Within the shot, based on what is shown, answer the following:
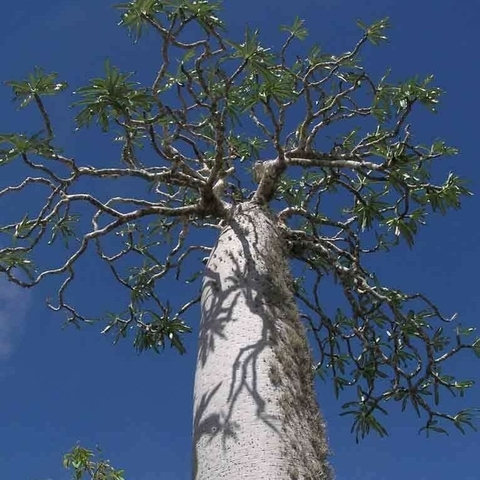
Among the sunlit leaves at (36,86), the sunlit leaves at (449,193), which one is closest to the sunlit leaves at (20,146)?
the sunlit leaves at (36,86)

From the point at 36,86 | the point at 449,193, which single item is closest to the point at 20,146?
the point at 36,86

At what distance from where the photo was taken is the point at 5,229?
4.33m

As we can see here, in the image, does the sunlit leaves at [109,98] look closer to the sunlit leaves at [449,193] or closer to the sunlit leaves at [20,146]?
the sunlit leaves at [20,146]

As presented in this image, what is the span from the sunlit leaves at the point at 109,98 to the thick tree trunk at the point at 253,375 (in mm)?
787

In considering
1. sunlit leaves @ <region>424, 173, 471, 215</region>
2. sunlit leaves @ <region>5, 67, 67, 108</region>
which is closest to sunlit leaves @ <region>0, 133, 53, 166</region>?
sunlit leaves @ <region>5, 67, 67, 108</region>

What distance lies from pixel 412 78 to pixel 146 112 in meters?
1.56

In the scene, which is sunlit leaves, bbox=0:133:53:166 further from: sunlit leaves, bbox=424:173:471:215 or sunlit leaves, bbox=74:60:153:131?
sunlit leaves, bbox=424:173:471:215

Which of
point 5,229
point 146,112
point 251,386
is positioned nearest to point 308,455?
point 251,386

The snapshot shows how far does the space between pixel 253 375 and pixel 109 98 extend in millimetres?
1464

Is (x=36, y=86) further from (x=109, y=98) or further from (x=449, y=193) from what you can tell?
(x=449, y=193)

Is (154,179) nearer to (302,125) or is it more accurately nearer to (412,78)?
(302,125)

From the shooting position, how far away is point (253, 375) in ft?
9.79

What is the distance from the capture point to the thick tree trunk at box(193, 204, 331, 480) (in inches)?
107

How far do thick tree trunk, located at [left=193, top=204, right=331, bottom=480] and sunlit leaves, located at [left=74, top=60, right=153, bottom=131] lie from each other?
0.79 m
